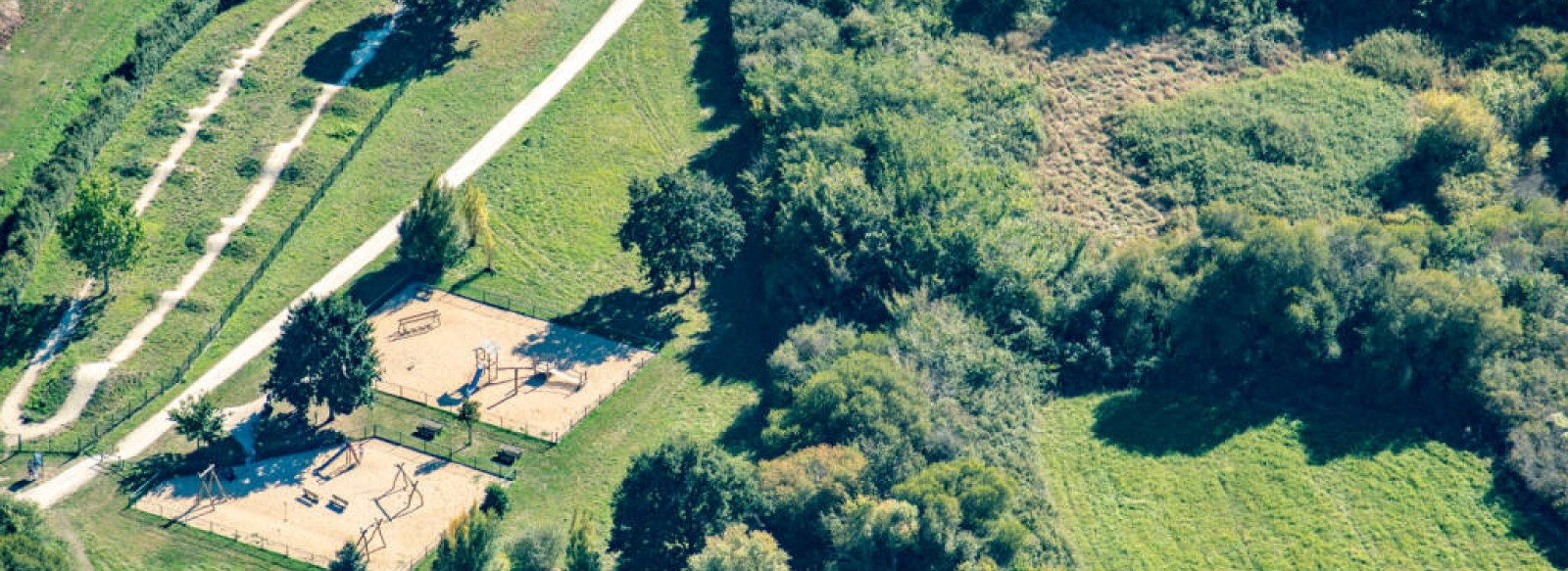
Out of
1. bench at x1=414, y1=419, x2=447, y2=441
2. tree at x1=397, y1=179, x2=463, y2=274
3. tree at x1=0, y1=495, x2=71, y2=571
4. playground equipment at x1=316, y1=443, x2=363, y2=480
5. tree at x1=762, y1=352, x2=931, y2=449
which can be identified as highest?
tree at x1=397, y1=179, x2=463, y2=274

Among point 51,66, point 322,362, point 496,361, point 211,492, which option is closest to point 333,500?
point 211,492

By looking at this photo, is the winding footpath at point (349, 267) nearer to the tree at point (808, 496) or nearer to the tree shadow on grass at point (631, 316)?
the tree shadow on grass at point (631, 316)

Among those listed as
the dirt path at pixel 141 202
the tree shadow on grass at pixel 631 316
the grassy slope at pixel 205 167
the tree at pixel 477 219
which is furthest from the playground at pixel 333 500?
the tree at pixel 477 219

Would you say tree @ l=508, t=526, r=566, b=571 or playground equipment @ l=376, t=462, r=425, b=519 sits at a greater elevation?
playground equipment @ l=376, t=462, r=425, b=519

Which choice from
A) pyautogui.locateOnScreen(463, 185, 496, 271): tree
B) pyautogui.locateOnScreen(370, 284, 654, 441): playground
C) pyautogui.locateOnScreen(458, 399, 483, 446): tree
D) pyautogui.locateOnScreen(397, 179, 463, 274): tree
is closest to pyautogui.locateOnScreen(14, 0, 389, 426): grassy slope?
pyautogui.locateOnScreen(397, 179, 463, 274): tree

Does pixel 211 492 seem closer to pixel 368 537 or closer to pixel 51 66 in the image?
pixel 368 537

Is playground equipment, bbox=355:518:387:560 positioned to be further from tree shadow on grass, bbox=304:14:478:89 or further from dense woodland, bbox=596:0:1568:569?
tree shadow on grass, bbox=304:14:478:89

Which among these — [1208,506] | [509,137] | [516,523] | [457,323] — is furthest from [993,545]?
[509,137]

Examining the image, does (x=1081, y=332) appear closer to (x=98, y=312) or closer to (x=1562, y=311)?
(x=1562, y=311)
